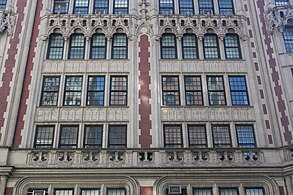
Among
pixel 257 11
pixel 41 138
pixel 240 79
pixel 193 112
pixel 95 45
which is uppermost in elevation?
pixel 257 11

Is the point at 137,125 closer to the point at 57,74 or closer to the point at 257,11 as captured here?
the point at 57,74

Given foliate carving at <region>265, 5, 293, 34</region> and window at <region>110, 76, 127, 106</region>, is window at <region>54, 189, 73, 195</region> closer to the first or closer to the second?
window at <region>110, 76, 127, 106</region>

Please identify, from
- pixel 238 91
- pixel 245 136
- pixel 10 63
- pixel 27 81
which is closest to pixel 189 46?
pixel 238 91

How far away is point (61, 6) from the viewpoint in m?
30.4

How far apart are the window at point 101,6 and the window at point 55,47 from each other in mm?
3677

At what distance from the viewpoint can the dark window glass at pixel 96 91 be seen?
2604 centimetres

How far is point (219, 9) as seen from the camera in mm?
30297

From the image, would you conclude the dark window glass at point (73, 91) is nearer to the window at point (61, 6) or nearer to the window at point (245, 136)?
the window at point (61, 6)

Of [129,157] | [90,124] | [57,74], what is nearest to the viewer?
[129,157]

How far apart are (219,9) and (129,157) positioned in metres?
14.5

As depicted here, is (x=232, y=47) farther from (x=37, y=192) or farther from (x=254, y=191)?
(x=37, y=192)

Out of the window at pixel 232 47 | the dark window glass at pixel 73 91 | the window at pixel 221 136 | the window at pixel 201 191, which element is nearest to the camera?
the window at pixel 201 191

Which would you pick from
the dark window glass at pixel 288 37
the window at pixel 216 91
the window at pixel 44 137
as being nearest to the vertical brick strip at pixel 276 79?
the dark window glass at pixel 288 37

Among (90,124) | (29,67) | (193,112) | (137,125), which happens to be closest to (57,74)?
(29,67)
